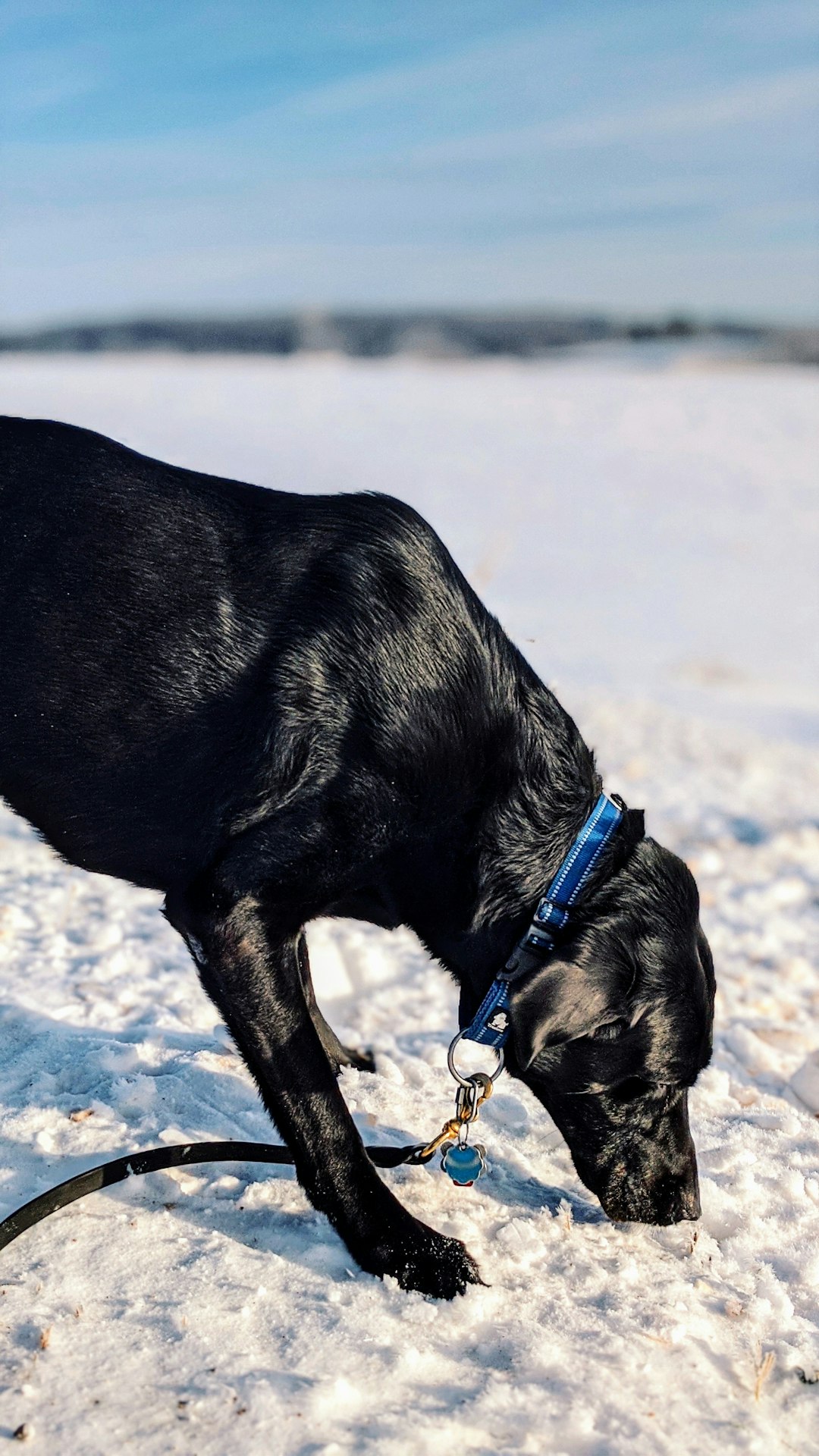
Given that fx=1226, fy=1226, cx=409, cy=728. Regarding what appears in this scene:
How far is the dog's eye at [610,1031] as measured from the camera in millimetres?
2729

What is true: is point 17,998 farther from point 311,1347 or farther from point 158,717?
point 311,1347

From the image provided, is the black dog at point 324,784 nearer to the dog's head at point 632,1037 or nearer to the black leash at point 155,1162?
the dog's head at point 632,1037

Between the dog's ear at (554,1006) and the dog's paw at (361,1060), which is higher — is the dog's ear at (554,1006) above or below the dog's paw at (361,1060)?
above

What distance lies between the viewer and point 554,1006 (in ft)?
8.30

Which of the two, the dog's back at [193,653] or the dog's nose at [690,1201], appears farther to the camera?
the dog's nose at [690,1201]

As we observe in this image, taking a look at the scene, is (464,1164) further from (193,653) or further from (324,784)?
(193,653)

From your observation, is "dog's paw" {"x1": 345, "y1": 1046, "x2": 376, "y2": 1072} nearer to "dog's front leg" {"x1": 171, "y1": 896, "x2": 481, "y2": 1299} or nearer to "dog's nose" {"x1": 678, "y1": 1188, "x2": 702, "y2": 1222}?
"dog's front leg" {"x1": 171, "y1": 896, "x2": 481, "y2": 1299}

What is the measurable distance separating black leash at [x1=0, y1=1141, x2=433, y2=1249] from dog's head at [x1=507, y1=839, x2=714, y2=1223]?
379mm

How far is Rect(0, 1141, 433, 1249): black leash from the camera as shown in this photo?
8.32 ft

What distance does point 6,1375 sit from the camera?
2148mm

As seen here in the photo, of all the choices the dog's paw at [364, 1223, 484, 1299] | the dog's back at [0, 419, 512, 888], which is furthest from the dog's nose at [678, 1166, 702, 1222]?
the dog's back at [0, 419, 512, 888]

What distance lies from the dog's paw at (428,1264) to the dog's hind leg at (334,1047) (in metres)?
0.73

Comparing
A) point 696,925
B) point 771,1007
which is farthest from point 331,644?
point 771,1007

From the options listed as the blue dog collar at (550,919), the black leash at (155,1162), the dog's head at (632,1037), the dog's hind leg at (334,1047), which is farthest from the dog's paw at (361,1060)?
the blue dog collar at (550,919)
